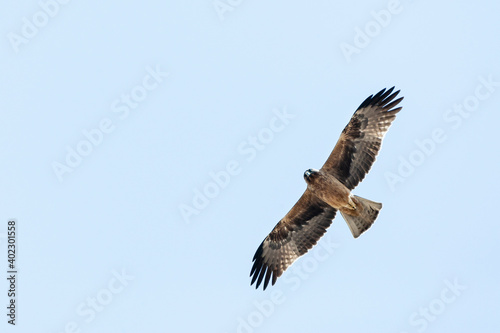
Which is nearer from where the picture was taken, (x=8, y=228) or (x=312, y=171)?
(x=312, y=171)

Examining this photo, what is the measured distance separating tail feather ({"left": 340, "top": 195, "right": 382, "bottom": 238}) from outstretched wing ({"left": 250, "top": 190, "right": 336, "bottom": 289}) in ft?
1.94

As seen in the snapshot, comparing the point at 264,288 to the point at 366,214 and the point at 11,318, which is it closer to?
the point at 366,214

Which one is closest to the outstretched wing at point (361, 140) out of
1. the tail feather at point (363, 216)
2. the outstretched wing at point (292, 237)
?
the tail feather at point (363, 216)

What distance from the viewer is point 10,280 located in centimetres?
1877

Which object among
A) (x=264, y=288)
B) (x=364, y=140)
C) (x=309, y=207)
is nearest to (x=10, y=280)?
(x=264, y=288)

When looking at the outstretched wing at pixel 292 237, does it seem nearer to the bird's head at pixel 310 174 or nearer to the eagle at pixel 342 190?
the eagle at pixel 342 190

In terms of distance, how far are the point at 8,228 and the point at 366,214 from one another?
789cm

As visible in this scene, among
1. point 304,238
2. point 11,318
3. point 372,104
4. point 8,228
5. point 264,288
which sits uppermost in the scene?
point 372,104

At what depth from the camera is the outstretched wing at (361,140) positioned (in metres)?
17.6

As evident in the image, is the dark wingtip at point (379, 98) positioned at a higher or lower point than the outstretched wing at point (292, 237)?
higher

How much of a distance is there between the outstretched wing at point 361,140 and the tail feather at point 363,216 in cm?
44

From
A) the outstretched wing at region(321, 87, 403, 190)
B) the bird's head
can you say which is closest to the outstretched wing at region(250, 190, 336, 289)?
the bird's head

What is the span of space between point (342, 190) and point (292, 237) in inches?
69.5

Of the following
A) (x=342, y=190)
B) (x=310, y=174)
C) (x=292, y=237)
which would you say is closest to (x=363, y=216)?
(x=342, y=190)
